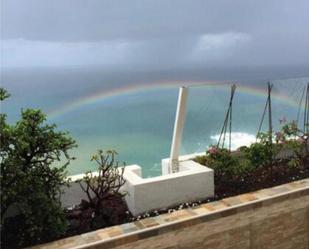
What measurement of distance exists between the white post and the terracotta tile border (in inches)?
26.1

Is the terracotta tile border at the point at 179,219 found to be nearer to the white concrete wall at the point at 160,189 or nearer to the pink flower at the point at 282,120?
the white concrete wall at the point at 160,189

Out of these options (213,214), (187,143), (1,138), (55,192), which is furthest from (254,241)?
(1,138)

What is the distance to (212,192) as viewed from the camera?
13.7 ft

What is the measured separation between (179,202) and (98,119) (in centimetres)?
270

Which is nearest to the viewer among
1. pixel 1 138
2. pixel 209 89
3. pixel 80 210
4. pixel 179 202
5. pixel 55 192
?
pixel 1 138

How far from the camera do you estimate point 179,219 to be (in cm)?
360

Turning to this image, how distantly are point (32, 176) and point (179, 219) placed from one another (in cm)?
138

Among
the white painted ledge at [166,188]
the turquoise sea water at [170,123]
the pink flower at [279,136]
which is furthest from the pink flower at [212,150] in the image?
the pink flower at [279,136]

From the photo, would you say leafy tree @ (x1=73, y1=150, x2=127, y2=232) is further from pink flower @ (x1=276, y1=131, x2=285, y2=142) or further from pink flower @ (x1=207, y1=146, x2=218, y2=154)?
pink flower @ (x1=276, y1=131, x2=285, y2=142)

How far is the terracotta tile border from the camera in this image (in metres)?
3.29

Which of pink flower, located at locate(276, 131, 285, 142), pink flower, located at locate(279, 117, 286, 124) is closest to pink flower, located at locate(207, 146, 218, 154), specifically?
pink flower, located at locate(276, 131, 285, 142)

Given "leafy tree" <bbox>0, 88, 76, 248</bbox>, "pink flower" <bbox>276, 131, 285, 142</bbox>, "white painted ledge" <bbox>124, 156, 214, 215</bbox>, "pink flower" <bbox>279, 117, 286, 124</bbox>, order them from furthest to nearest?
"pink flower" <bbox>279, 117, 286, 124</bbox> < "pink flower" <bbox>276, 131, 285, 142</bbox> < "white painted ledge" <bbox>124, 156, 214, 215</bbox> < "leafy tree" <bbox>0, 88, 76, 248</bbox>

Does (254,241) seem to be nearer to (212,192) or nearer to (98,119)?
(212,192)

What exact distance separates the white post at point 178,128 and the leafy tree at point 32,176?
1.33 meters
